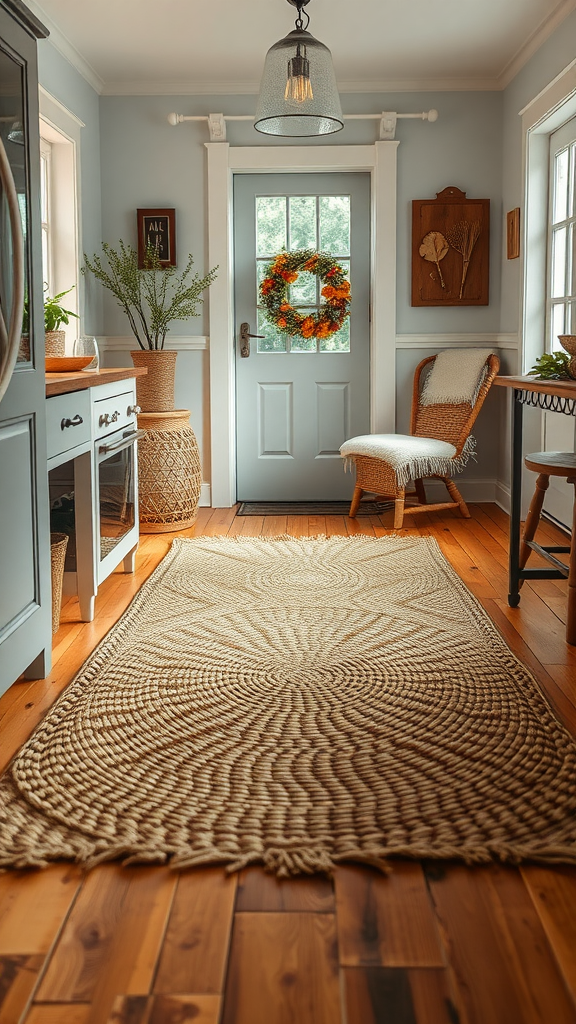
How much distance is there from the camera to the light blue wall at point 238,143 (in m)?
5.16

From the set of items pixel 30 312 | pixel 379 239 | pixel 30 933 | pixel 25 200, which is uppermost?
pixel 379 239

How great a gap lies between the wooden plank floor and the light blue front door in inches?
160

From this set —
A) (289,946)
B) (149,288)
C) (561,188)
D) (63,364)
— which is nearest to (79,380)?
(63,364)

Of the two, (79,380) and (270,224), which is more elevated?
(270,224)

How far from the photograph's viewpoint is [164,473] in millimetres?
4633

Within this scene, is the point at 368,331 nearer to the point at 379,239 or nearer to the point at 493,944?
the point at 379,239

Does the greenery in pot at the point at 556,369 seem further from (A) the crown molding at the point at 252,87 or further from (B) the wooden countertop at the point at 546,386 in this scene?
(A) the crown molding at the point at 252,87

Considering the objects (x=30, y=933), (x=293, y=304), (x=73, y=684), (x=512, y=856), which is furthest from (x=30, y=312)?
(x=293, y=304)

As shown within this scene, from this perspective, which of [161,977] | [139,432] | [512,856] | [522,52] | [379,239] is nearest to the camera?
[161,977]

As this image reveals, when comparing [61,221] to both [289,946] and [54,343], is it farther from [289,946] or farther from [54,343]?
[289,946]

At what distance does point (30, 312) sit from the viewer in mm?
2299

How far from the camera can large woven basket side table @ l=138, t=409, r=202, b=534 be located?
4.63 meters

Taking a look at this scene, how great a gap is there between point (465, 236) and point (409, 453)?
1.43m

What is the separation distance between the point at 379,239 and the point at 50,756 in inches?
156
